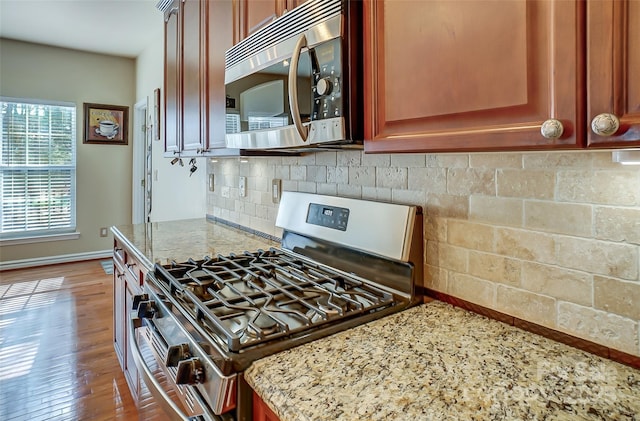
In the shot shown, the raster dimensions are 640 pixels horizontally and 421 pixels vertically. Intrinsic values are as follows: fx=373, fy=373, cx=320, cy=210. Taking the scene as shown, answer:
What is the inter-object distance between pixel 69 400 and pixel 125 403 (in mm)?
311

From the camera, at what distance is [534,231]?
0.91m

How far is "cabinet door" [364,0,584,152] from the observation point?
58 centimetres

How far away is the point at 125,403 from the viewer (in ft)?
6.68

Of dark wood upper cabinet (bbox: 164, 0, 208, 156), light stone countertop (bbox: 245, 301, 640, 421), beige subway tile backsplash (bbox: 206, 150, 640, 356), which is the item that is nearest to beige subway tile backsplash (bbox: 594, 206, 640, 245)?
beige subway tile backsplash (bbox: 206, 150, 640, 356)

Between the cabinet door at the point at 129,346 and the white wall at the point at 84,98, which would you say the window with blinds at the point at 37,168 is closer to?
the white wall at the point at 84,98

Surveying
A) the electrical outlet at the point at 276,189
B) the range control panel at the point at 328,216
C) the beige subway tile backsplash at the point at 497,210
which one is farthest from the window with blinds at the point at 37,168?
the beige subway tile backsplash at the point at 497,210

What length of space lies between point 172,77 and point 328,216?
5.28 feet

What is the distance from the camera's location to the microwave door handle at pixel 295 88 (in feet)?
3.52

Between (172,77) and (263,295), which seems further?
(172,77)

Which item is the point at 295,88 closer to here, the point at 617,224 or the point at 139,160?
the point at 617,224

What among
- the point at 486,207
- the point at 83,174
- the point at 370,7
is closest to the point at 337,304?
the point at 486,207

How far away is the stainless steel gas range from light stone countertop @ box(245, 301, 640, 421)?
0.21 ft

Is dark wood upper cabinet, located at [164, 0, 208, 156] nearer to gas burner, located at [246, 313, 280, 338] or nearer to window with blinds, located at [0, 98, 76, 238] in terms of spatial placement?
gas burner, located at [246, 313, 280, 338]

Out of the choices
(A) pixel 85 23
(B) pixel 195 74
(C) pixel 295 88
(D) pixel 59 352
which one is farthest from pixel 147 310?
(A) pixel 85 23
